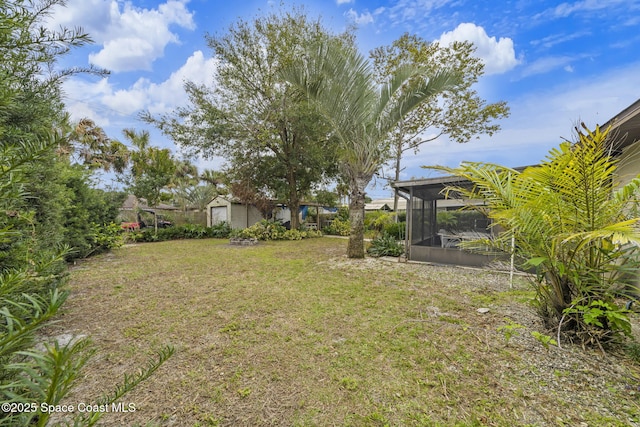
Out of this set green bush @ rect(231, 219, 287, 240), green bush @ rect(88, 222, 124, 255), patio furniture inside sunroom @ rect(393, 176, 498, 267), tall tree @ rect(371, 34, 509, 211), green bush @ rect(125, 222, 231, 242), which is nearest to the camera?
patio furniture inside sunroom @ rect(393, 176, 498, 267)

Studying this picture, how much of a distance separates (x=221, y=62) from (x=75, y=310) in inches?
433

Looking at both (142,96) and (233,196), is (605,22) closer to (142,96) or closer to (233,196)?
(142,96)

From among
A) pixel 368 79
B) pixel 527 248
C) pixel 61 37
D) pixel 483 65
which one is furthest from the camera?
pixel 483 65

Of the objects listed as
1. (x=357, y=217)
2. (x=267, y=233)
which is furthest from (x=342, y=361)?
(x=267, y=233)

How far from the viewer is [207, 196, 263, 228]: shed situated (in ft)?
52.8

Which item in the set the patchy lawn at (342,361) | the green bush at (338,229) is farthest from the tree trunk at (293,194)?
the patchy lawn at (342,361)

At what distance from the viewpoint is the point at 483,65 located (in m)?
11.5

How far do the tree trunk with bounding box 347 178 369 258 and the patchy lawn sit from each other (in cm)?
321

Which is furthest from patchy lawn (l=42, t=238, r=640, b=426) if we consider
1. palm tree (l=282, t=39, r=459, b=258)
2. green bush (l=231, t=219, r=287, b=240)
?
green bush (l=231, t=219, r=287, b=240)

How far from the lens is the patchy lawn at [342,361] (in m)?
1.87

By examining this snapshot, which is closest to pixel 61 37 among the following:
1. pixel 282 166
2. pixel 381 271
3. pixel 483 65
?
pixel 381 271

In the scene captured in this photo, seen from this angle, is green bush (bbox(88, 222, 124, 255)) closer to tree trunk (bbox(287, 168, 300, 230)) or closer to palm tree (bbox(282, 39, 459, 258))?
palm tree (bbox(282, 39, 459, 258))

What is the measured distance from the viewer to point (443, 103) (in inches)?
518

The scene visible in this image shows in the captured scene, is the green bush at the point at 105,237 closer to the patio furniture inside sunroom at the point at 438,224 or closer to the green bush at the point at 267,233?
Answer: the green bush at the point at 267,233
